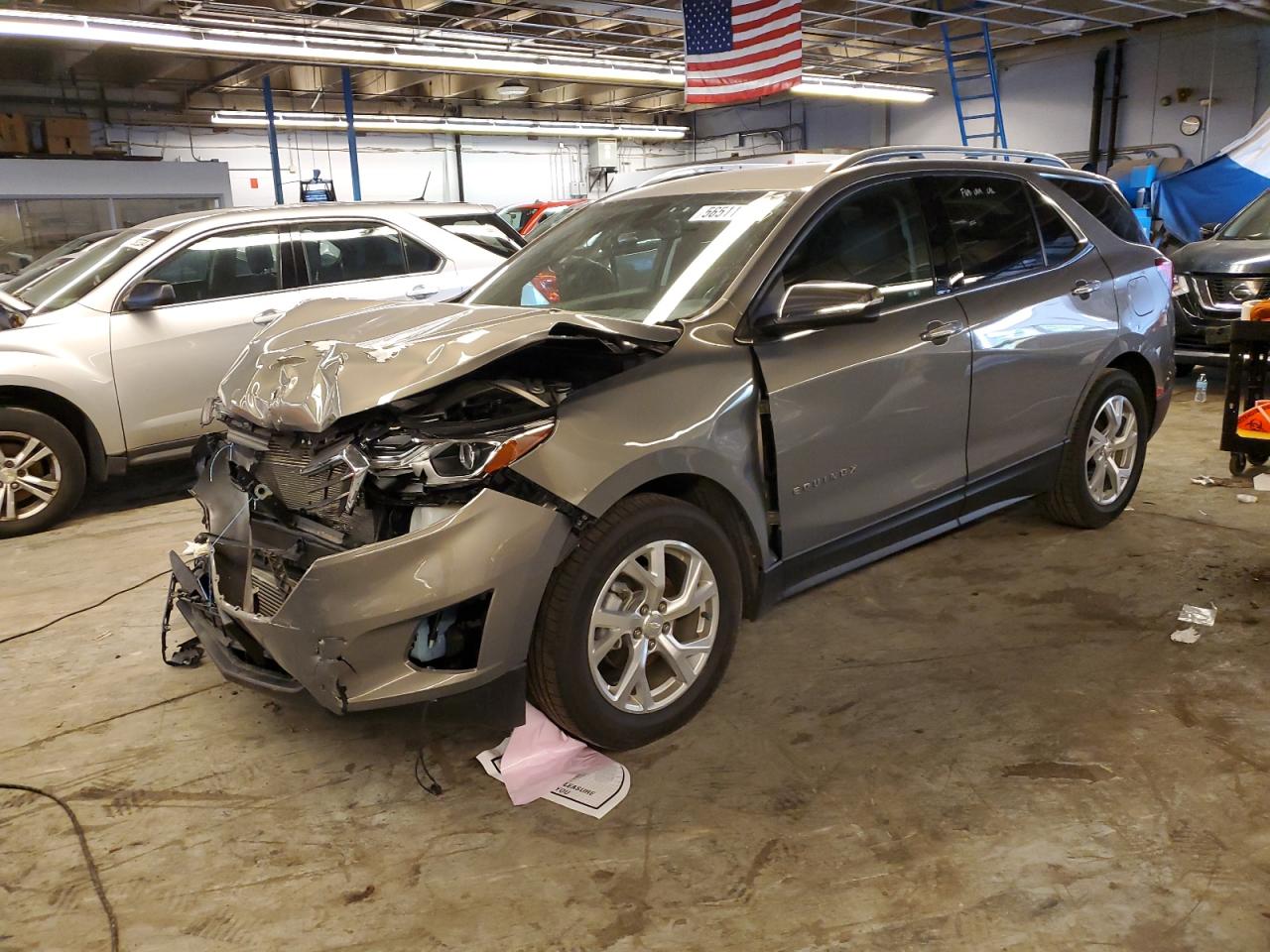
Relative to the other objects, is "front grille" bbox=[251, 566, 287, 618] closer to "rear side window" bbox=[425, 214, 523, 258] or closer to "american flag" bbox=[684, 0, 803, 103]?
"rear side window" bbox=[425, 214, 523, 258]

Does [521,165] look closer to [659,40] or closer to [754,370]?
[659,40]

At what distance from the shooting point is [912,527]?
3.39 m

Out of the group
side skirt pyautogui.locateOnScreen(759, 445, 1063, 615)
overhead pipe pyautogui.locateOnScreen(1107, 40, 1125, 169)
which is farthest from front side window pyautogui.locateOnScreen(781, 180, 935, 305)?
overhead pipe pyautogui.locateOnScreen(1107, 40, 1125, 169)

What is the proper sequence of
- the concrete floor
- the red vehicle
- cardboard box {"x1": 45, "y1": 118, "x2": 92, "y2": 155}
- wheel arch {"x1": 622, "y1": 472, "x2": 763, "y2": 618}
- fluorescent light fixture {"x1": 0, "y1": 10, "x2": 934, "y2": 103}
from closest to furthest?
the concrete floor < wheel arch {"x1": 622, "y1": 472, "x2": 763, "y2": 618} < fluorescent light fixture {"x1": 0, "y1": 10, "x2": 934, "y2": 103} < the red vehicle < cardboard box {"x1": 45, "y1": 118, "x2": 92, "y2": 155}

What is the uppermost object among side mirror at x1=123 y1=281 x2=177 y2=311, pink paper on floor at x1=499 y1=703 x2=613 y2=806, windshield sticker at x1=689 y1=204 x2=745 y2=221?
windshield sticker at x1=689 y1=204 x2=745 y2=221

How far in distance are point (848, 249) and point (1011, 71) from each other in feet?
56.3

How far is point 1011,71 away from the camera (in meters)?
17.7

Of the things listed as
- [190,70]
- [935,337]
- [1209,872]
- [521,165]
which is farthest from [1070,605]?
[521,165]

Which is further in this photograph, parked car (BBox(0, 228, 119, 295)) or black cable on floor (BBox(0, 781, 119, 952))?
parked car (BBox(0, 228, 119, 295))

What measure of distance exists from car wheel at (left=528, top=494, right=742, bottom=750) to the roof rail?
4.67 feet

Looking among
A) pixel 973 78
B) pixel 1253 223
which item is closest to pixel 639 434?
pixel 1253 223

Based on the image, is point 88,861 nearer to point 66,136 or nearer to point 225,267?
point 225,267

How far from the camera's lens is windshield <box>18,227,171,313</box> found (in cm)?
537

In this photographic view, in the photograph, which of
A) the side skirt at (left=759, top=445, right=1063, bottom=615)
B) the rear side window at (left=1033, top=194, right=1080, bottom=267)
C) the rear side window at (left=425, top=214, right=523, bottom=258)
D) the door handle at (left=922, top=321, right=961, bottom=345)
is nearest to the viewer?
the side skirt at (left=759, top=445, right=1063, bottom=615)
